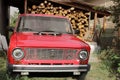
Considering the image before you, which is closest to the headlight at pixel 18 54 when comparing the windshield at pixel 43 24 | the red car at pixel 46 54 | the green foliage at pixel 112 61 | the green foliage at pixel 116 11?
the red car at pixel 46 54

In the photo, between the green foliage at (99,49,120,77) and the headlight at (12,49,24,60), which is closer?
the headlight at (12,49,24,60)

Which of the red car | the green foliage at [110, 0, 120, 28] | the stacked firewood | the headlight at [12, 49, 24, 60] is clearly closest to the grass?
the red car

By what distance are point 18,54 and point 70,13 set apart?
6.99m

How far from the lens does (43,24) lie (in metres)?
8.88

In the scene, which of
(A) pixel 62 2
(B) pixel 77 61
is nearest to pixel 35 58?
(B) pixel 77 61

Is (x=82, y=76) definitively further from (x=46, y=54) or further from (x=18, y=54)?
(x=18, y=54)

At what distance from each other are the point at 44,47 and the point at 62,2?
6.24 metres

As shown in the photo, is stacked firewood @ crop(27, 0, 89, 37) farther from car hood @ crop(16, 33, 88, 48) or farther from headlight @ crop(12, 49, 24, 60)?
headlight @ crop(12, 49, 24, 60)

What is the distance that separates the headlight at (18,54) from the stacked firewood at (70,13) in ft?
21.5

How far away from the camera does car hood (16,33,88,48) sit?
7357 mm

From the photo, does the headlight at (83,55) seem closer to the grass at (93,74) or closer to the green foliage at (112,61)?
the grass at (93,74)

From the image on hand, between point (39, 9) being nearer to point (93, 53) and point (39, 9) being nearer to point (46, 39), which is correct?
point (93, 53)

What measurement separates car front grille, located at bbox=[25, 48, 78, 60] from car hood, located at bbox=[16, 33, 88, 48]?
0.13 m

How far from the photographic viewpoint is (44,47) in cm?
738
